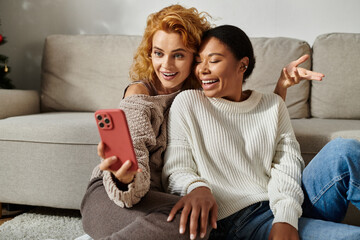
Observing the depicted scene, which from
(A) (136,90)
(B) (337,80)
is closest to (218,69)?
(A) (136,90)

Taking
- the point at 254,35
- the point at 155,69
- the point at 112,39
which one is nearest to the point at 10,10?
the point at 112,39

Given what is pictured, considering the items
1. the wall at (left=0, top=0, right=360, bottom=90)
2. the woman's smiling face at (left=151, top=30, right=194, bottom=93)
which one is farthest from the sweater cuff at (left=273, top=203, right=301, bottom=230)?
the wall at (left=0, top=0, right=360, bottom=90)

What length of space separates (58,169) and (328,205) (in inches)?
41.2

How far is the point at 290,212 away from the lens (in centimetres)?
90

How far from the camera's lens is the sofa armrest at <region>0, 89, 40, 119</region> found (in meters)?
1.81

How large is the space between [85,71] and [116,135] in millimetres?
1455

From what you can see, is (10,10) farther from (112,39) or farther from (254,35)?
(254,35)

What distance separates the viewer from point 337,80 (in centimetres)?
189

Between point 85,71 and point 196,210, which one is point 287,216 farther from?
point 85,71

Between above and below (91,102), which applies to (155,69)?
above

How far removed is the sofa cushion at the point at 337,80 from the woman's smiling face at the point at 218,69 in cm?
98

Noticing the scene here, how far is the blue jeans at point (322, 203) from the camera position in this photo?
0.89 m

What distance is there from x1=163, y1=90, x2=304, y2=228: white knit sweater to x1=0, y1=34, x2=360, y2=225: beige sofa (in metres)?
0.37

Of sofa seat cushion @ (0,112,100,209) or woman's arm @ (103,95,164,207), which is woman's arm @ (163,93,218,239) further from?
sofa seat cushion @ (0,112,100,209)
